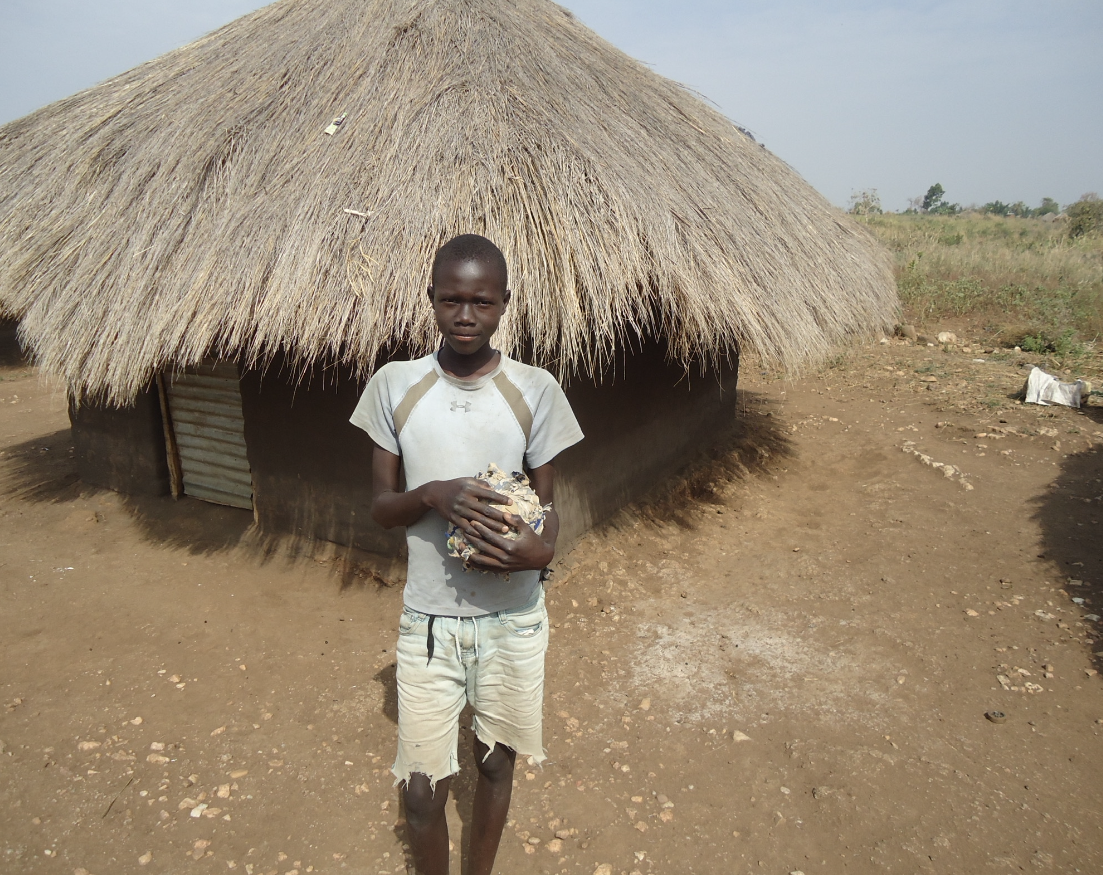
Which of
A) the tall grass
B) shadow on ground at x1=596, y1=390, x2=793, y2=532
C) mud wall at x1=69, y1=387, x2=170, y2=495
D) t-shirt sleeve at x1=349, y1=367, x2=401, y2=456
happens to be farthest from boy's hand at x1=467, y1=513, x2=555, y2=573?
the tall grass

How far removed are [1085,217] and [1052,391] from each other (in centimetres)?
1648

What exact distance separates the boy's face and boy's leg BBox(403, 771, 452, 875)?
1.04 m

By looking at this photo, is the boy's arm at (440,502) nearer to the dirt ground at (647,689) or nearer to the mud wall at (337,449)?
the dirt ground at (647,689)

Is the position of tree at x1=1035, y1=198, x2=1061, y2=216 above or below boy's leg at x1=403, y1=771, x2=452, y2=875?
above

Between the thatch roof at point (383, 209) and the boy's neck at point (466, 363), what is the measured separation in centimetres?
144

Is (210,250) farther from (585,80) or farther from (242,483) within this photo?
(585,80)

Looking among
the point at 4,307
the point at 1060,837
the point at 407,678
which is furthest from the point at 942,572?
the point at 4,307

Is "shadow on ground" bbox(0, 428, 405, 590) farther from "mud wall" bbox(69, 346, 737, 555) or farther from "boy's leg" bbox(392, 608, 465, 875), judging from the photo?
"boy's leg" bbox(392, 608, 465, 875)

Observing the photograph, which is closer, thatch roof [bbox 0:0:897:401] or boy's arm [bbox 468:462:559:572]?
boy's arm [bbox 468:462:559:572]

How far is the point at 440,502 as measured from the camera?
1540 mm

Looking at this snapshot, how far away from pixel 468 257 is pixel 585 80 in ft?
11.8

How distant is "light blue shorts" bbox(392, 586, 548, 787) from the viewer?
1679 mm

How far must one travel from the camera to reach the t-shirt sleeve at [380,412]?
165 centimetres

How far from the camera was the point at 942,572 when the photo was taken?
4156mm
